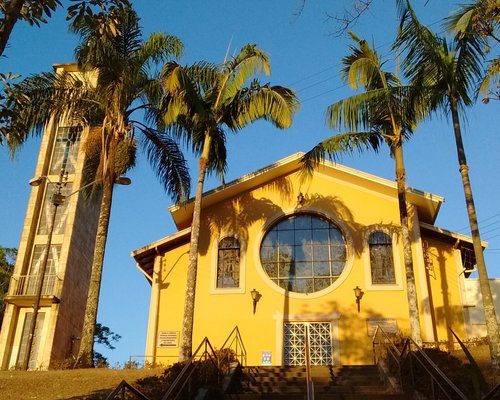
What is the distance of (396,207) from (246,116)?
5.58 metres

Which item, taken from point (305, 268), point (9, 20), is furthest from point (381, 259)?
point (9, 20)

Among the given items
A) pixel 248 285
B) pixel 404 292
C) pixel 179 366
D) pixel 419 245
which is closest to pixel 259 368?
pixel 179 366

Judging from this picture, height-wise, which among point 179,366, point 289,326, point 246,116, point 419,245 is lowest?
point 179,366

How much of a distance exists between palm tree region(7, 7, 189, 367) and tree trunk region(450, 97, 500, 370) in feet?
27.1

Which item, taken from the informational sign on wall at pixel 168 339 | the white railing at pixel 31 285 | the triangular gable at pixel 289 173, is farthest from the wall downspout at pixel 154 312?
the white railing at pixel 31 285

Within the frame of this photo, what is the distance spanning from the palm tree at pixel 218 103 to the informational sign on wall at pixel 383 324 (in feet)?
20.1

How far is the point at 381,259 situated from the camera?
17516 mm

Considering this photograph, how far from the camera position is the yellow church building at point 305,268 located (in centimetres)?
1661

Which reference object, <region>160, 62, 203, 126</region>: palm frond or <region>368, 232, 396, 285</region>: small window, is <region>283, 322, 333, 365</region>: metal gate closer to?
<region>368, 232, 396, 285</region>: small window

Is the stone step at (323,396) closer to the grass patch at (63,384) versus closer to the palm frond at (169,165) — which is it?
the grass patch at (63,384)

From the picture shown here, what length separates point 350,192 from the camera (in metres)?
18.5

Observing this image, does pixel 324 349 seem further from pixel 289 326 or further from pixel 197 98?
pixel 197 98

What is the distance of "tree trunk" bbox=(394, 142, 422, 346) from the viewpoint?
13594mm

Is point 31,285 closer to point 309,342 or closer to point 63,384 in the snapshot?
point 309,342
